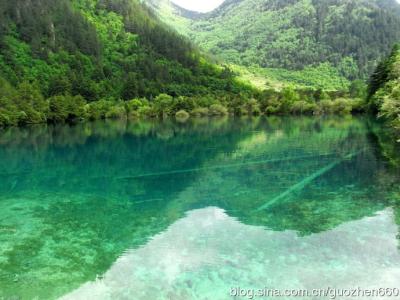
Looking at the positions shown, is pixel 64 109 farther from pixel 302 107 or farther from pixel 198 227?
pixel 198 227

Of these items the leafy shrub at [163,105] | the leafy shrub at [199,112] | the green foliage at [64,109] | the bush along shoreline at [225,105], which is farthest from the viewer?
the leafy shrub at [199,112]

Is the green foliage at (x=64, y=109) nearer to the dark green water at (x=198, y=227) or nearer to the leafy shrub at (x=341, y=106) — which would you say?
the dark green water at (x=198, y=227)

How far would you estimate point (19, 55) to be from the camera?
141875 mm

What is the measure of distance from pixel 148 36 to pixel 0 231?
187m

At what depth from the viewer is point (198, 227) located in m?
20.7

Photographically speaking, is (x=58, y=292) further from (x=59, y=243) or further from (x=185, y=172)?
(x=185, y=172)

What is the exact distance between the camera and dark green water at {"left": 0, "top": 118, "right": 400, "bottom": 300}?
14.5 m

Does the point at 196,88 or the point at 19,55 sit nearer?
the point at 19,55

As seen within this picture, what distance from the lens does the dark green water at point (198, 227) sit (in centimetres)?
1454

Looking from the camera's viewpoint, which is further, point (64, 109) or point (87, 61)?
point (87, 61)

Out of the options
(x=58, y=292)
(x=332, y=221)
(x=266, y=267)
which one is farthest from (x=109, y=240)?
(x=332, y=221)

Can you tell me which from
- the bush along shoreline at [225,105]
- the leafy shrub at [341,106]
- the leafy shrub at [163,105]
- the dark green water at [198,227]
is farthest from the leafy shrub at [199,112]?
the dark green water at [198,227]

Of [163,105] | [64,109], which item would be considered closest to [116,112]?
[163,105]

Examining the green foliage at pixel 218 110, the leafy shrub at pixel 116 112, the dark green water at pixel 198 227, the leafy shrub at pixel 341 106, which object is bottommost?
the leafy shrub at pixel 116 112
